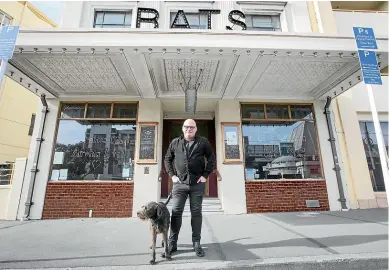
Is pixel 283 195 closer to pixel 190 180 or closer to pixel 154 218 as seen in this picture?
pixel 190 180

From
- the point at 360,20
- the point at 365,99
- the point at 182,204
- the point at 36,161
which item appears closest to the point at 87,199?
the point at 36,161

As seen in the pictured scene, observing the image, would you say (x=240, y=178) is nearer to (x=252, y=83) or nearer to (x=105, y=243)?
(x=252, y=83)

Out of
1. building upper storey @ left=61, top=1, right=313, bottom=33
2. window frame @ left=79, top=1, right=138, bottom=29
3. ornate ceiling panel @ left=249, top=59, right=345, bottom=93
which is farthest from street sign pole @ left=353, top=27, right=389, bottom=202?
window frame @ left=79, top=1, right=138, bottom=29

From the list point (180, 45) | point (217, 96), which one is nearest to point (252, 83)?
point (217, 96)

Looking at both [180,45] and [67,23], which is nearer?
[180,45]

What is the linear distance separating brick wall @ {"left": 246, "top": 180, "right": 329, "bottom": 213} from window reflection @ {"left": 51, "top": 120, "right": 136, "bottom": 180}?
12.6 feet

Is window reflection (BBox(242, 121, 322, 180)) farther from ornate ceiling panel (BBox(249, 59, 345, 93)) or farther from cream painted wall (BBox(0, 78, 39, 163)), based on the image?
cream painted wall (BBox(0, 78, 39, 163))

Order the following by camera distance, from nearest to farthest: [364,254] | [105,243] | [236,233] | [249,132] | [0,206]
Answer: [364,254] → [105,243] → [236,233] → [0,206] → [249,132]

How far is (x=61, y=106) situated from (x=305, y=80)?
757 cm

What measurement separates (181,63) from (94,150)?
12.9 ft

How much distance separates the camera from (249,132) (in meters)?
7.47

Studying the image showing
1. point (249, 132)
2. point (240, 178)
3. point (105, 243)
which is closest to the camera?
point (105, 243)

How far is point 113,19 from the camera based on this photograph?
798 cm

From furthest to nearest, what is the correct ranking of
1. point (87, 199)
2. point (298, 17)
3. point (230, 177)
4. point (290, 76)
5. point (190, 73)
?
point (298, 17)
point (230, 177)
point (87, 199)
point (290, 76)
point (190, 73)
